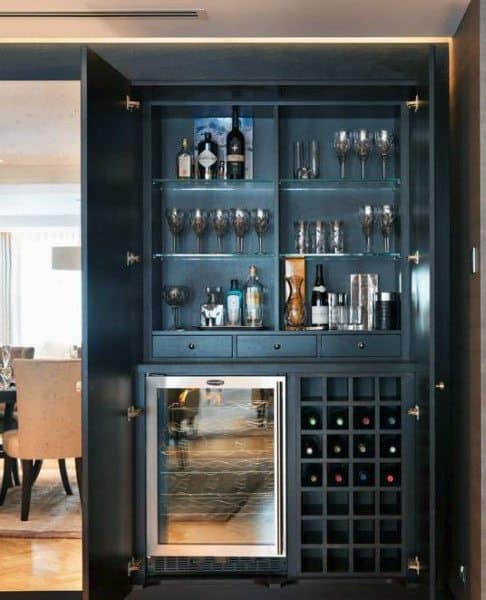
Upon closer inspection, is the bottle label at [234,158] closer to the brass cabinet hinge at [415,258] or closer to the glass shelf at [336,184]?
the glass shelf at [336,184]

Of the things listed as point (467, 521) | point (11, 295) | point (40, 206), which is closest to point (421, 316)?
point (467, 521)

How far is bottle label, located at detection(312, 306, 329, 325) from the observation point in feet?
12.0

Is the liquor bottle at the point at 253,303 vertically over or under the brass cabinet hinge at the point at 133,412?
over

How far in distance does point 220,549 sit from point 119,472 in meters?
0.62

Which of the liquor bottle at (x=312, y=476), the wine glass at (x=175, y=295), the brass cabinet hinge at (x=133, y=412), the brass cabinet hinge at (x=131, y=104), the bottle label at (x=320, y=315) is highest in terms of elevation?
the brass cabinet hinge at (x=131, y=104)

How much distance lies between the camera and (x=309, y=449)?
3.42 m

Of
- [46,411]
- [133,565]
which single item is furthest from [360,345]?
[46,411]

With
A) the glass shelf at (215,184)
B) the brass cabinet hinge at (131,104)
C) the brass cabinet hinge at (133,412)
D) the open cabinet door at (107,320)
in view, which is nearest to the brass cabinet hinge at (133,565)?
the open cabinet door at (107,320)

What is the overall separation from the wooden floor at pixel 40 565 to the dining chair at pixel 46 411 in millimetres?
497

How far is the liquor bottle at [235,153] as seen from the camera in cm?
365

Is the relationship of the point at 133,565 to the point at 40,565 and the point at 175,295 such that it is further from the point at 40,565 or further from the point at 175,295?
the point at 175,295

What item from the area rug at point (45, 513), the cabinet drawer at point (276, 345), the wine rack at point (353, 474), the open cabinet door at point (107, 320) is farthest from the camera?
the area rug at point (45, 513)

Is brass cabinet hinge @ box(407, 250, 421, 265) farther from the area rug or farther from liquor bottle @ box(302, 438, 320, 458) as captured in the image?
the area rug

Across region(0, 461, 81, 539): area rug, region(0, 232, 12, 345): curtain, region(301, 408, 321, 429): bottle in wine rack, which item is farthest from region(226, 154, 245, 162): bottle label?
region(0, 232, 12, 345): curtain
